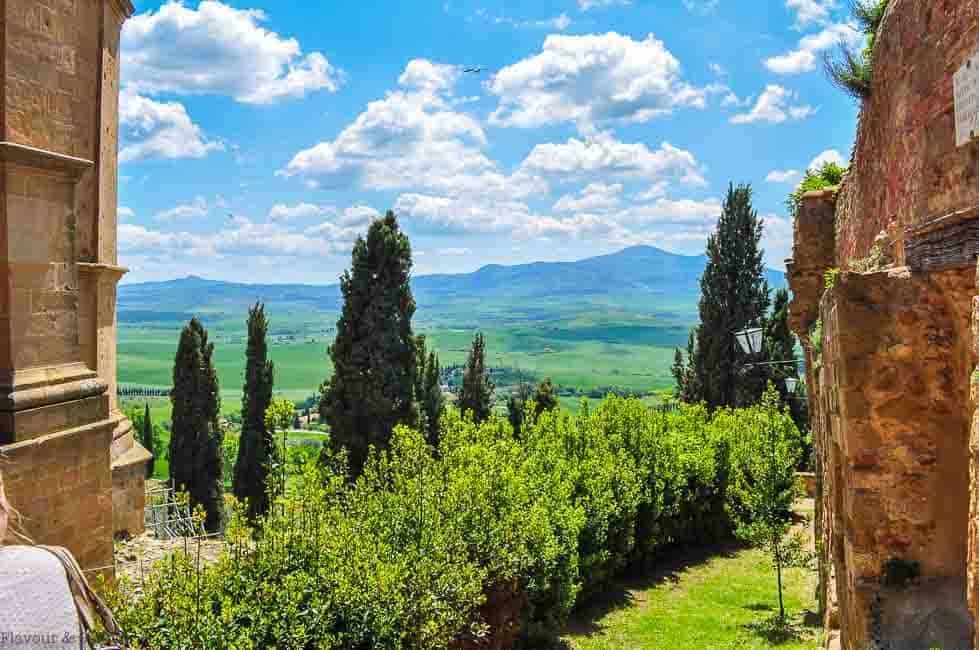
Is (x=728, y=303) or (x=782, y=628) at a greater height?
(x=728, y=303)

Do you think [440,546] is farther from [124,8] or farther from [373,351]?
[373,351]

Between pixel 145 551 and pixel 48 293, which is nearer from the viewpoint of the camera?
pixel 48 293

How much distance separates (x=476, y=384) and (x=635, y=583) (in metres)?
19.3

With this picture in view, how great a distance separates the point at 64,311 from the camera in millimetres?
Result: 8789

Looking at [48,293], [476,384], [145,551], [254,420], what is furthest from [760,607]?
[476,384]

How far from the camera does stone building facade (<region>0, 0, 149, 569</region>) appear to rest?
8.15 m

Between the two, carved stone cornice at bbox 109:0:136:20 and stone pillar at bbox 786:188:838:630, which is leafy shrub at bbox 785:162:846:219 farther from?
carved stone cornice at bbox 109:0:136:20

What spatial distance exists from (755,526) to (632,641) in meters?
3.01

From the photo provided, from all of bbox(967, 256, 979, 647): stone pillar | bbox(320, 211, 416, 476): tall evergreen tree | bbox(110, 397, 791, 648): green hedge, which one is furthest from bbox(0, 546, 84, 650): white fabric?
bbox(320, 211, 416, 476): tall evergreen tree

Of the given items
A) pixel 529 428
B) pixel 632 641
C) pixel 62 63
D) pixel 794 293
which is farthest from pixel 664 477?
pixel 62 63

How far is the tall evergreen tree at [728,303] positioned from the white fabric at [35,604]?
1128 inches

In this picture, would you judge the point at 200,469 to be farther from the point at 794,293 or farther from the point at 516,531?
the point at 794,293

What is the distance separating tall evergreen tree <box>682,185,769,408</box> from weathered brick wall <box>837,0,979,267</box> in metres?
21.2

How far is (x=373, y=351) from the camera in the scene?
22953 millimetres
